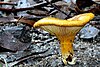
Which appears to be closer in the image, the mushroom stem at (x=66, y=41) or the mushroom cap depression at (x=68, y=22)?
the mushroom cap depression at (x=68, y=22)

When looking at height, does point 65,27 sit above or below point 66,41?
above

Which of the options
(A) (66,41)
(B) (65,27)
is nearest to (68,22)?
(B) (65,27)

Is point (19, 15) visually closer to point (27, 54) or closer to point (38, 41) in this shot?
point (38, 41)

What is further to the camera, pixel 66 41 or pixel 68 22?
pixel 66 41

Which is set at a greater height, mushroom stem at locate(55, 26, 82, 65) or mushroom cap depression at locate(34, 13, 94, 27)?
mushroom cap depression at locate(34, 13, 94, 27)

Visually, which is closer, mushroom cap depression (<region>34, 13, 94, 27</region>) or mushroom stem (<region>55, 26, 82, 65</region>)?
mushroom cap depression (<region>34, 13, 94, 27</region>)

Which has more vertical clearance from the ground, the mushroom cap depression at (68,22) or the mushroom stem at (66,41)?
the mushroom cap depression at (68,22)

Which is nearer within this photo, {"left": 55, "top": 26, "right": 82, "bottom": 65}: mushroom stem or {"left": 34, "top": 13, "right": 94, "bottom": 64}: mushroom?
{"left": 34, "top": 13, "right": 94, "bottom": 64}: mushroom

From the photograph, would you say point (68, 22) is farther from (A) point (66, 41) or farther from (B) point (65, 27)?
(A) point (66, 41)
